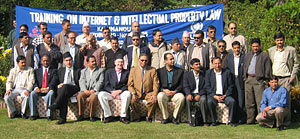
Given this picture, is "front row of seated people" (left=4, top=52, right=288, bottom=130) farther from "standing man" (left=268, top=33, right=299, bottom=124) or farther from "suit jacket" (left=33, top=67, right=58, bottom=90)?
"standing man" (left=268, top=33, right=299, bottom=124)

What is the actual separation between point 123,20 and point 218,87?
179 inches

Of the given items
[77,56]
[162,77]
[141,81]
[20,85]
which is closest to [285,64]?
[162,77]

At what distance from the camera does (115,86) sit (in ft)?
29.6

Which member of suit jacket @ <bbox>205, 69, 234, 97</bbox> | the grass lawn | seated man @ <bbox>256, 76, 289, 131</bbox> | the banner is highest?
the banner

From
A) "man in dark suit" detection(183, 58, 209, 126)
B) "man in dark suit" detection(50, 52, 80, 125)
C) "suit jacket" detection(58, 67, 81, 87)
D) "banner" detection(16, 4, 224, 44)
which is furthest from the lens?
"banner" detection(16, 4, 224, 44)

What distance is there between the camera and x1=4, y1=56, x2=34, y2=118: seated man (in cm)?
898

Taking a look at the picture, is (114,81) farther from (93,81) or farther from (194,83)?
(194,83)

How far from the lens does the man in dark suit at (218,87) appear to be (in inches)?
332

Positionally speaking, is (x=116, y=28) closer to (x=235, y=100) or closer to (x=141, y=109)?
(x=141, y=109)

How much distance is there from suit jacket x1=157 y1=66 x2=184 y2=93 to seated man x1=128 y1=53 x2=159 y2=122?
159 millimetres

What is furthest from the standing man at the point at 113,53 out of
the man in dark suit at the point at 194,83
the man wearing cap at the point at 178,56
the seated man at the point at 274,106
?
the seated man at the point at 274,106

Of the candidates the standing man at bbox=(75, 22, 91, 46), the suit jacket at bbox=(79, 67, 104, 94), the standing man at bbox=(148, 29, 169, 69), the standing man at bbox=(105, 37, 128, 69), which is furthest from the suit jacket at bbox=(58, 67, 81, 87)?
the standing man at bbox=(148, 29, 169, 69)

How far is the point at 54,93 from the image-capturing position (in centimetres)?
892

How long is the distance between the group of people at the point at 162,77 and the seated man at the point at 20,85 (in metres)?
0.02
